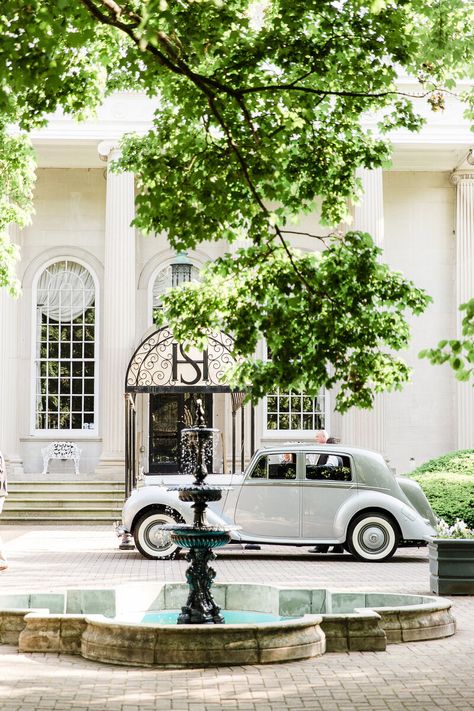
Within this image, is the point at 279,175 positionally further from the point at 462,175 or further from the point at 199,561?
the point at 462,175

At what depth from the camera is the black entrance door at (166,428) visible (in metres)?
28.6

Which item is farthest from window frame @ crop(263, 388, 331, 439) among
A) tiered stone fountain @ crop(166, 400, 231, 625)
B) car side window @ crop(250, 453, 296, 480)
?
tiered stone fountain @ crop(166, 400, 231, 625)

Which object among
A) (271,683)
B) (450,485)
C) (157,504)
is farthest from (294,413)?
(271,683)

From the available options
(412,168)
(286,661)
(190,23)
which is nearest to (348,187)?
(190,23)

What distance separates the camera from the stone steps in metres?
23.5

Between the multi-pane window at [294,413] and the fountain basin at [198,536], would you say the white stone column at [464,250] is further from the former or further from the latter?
the fountain basin at [198,536]

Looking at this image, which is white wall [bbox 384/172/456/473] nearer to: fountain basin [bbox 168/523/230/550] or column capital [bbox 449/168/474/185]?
column capital [bbox 449/168/474/185]

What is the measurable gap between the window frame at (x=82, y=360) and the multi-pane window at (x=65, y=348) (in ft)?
0.25

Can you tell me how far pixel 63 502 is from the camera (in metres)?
24.1

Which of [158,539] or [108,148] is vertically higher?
[108,148]

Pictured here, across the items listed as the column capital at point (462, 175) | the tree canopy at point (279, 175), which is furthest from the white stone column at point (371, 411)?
the tree canopy at point (279, 175)

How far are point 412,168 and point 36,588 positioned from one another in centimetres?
2015

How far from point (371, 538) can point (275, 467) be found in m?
1.78

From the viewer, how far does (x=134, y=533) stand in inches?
658
